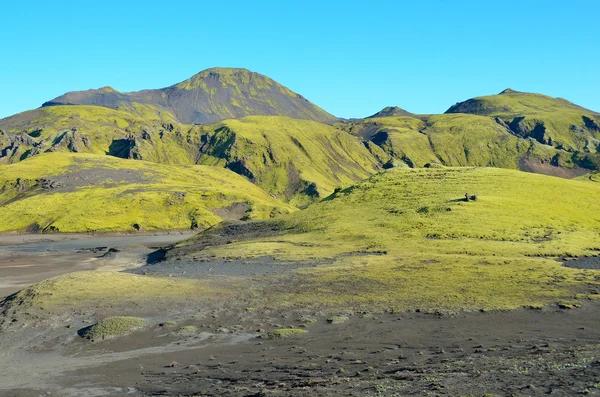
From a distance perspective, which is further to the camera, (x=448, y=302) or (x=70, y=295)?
(x=70, y=295)

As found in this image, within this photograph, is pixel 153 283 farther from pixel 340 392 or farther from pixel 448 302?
pixel 340 392

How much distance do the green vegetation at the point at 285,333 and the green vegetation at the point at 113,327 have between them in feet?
39.3

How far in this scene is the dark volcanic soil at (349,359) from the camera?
2667 centimetres

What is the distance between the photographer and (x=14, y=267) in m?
96.9

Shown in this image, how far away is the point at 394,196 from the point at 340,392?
96.1m

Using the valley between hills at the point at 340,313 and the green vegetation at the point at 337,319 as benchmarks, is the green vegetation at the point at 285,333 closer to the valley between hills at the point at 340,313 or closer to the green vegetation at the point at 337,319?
the valley between hills at the point at 340,313

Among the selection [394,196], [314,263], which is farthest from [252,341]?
[394,196]

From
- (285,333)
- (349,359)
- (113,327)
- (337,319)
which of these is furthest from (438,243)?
(113,327)

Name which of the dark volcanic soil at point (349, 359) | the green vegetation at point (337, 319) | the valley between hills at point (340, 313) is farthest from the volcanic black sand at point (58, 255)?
the green vegetation at point (337, 319)

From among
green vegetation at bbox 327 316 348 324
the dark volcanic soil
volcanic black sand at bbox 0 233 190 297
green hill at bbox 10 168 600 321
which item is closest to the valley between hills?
the dark volcanic soil

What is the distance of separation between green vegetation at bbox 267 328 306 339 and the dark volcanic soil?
86 cm

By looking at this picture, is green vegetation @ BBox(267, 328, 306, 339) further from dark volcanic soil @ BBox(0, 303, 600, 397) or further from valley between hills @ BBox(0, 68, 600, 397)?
dark volcanic soil @ BBox(0, 303, 600, 397)

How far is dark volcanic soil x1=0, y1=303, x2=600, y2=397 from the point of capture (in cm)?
2667

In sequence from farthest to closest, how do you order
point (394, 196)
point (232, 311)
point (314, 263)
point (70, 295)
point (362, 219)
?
point (394, 196) → point (362, 219) → point (314, 263) → point (70, 295) → point (232, 311)
